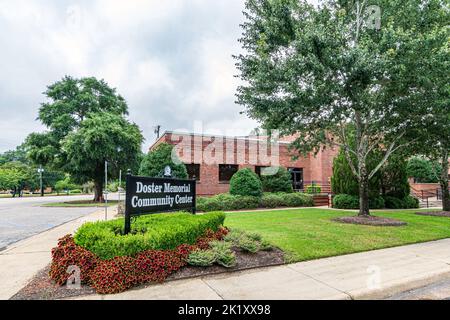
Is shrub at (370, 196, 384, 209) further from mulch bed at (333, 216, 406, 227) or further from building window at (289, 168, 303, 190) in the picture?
building window at (289, 168, 303, 190)

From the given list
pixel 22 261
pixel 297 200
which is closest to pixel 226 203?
pixel 297 200

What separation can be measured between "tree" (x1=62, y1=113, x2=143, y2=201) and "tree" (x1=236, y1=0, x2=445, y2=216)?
16068 millimetres

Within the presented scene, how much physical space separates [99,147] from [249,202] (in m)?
14.0

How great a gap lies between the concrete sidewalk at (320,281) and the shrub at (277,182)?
14.5 m

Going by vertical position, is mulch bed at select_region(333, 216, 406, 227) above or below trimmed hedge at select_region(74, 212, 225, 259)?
below

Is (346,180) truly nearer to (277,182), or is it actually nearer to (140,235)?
(277,182)

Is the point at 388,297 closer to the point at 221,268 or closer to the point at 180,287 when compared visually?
the point at 221,268

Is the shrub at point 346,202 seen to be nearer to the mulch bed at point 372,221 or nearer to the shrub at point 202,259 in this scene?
the mulch bed at point 372,221

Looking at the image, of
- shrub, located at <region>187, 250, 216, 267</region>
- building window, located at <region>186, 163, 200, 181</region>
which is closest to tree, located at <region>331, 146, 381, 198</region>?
building window, located at <region>186, 163, 200, 181</region>

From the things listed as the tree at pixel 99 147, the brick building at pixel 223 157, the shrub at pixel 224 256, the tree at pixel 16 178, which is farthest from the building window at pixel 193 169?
the tree at pixel 16 178

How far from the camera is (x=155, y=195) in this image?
216 inches

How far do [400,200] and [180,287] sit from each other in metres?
18.0

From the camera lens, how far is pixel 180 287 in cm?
421

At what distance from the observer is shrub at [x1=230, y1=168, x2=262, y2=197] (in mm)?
17375
